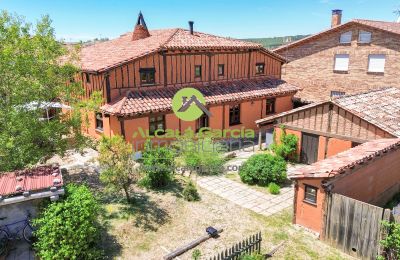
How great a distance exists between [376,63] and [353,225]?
1962 cm

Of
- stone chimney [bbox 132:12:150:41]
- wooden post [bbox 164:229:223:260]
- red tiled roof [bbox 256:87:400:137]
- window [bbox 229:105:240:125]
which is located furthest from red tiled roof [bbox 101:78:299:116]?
wooden post [bbox 164:229:223:260]

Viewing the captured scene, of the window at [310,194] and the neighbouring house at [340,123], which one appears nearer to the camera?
the window at [310,194]

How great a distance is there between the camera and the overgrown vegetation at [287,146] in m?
18.1

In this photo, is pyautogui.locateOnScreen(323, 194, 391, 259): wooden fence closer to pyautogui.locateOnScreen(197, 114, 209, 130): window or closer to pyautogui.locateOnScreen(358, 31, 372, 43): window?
pyautogui.locateOnScreen(197, 114, 209, 130): window

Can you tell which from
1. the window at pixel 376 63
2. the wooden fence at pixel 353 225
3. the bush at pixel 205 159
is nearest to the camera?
the wooden fence at pixel 353 225

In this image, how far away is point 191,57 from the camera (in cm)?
2116

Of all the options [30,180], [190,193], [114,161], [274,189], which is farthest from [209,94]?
[30,180]

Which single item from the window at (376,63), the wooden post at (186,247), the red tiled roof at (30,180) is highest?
the window at (376,63)

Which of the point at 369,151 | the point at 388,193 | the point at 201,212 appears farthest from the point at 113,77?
the point at 388,193

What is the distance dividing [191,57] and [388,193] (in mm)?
13686

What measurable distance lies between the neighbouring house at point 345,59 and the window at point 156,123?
15.4 m

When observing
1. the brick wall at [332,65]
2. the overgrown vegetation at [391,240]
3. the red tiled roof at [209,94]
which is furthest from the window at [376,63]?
the overgrown vegetation at [391,240]

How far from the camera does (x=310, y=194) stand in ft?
36.9

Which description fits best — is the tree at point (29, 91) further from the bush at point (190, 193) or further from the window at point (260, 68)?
the window at point (260, 68)
